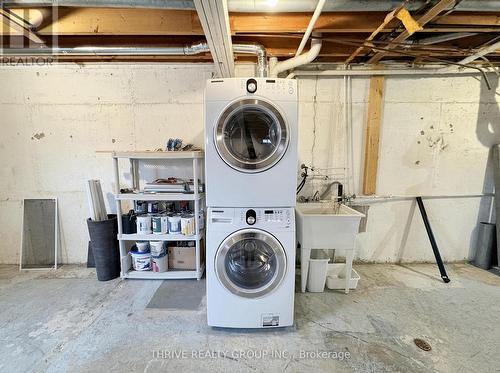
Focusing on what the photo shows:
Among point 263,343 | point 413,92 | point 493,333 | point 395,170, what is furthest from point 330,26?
point 493,333

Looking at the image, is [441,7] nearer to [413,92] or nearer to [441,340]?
[413,92]

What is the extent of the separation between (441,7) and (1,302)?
4101 millimetres

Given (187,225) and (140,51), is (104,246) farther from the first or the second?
(140,51)

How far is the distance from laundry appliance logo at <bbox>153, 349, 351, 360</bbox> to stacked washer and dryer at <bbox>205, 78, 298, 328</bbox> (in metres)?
0.18

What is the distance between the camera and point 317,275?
2.32 meters

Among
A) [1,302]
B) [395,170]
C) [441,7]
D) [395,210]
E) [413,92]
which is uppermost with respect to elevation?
[441,7]

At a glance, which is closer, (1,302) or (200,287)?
(1,302)

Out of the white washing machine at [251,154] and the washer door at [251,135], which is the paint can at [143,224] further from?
the washer door at [251,135]

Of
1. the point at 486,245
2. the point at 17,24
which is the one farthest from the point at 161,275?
the point at 486,245

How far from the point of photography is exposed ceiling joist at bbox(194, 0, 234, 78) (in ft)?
4.26

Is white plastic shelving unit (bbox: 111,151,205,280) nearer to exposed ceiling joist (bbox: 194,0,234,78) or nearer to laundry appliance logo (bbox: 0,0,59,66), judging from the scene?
exposed ceiling joist (bbox: 194,0,234,78)

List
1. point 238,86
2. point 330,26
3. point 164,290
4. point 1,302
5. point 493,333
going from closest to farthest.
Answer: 1. point 238,86
2. point 493,333
3. point 330,26
4. point 1,302
5. point 164,290

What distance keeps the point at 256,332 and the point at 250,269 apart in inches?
18.0

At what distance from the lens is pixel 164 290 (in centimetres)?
238
